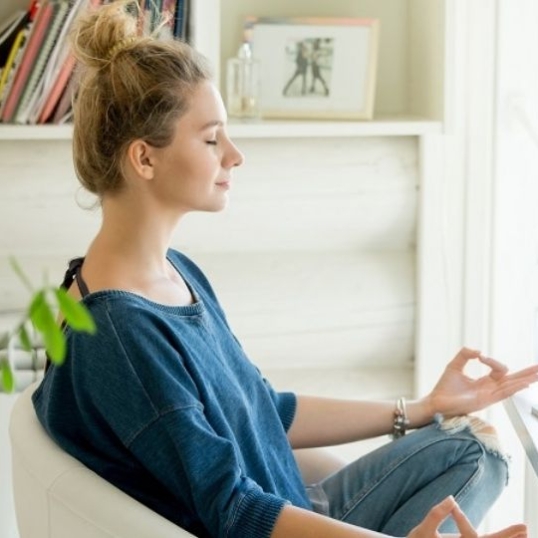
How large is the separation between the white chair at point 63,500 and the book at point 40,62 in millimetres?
1025

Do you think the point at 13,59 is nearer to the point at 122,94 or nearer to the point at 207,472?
the point at 122,94

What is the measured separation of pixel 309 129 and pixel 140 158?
96cm

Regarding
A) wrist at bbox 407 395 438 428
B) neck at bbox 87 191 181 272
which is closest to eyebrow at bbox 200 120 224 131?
neck at bbox 87 191 181 272

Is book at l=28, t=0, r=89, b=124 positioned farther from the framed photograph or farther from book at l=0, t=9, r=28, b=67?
the framed photograph

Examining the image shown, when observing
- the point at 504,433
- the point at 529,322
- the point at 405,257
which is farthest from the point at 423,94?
the point at 504,433

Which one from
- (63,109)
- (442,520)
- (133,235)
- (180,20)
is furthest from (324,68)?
(442,520)

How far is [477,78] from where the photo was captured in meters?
2.60

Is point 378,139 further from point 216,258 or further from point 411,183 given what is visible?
point 216,258

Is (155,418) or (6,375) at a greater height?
(6,375)

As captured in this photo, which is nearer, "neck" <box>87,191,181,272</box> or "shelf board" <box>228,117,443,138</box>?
"neck" <box>87,191,181,272</box>

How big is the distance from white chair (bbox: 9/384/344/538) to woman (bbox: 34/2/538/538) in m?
0.03

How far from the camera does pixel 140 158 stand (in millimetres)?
1614

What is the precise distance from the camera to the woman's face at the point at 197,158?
1626 millimetres

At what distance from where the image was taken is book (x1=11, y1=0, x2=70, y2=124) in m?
2.44
